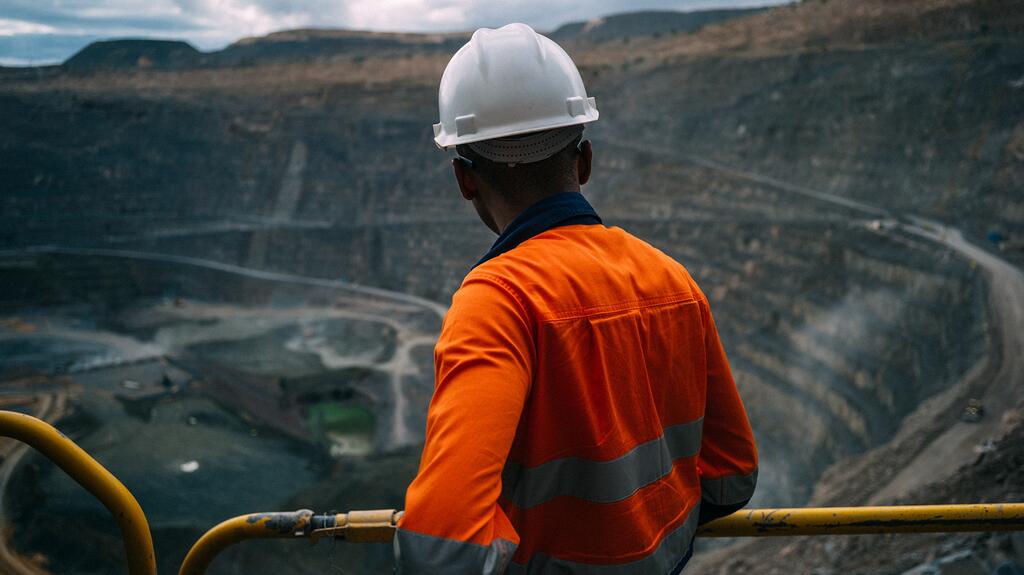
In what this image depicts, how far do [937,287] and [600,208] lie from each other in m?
17.2

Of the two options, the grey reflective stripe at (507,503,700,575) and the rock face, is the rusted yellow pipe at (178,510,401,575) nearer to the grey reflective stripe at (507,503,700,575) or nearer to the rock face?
the grey reflective stripe at (507,503,700,575)

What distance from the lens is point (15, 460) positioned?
1311 centimetres

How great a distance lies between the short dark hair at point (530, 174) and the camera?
1541 mm

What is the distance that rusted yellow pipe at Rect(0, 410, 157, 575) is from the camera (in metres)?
1.59

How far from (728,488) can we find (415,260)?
36.5 metres

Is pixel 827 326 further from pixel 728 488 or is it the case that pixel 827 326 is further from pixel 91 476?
pixel 91 476

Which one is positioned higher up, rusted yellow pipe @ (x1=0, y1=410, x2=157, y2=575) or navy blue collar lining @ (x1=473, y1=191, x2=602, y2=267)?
navy blue collar lining @ (x1=473, y1=191, x2=602, y2=267)

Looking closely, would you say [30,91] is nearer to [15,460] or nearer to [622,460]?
[15,460]

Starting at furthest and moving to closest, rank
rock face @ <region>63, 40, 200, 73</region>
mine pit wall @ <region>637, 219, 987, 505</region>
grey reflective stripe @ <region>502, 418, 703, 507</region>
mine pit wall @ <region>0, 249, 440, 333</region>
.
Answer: rock face @ <region>63, 40, 200, 73</region> < mine pit wall @ <region>0, 249, 440, 333</region> < mine pit wall @ <region>637, 219, 987, 505</region> < grey reflective stripe @ <region>502, 418, 703, 507</region>

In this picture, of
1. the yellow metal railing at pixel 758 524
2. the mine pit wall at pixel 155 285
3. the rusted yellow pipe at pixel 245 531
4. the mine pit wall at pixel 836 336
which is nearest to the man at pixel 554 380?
the yellow metal railing at pixel 758 524

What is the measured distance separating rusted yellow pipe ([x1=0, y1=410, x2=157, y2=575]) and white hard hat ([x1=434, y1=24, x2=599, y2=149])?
111 centimetres

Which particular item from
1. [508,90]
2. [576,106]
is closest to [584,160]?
[576,106]

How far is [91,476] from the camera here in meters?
1.65

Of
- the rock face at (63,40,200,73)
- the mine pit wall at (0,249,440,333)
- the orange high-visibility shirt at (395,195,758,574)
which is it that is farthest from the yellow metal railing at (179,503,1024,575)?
the rock face at (63,40,200,73)
